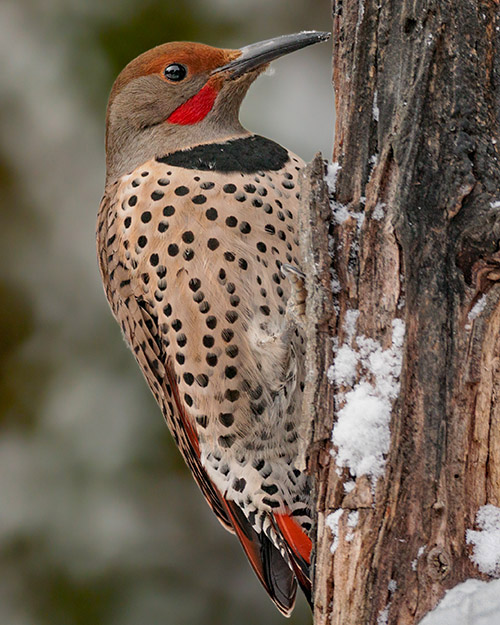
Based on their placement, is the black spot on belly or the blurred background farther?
the blurred background

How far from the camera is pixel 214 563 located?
165 inches

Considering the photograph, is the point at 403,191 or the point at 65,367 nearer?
the point at 403,191

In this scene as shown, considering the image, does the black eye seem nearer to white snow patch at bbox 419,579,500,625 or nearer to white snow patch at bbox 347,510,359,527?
white snow patch at bbox 347,510,359,527

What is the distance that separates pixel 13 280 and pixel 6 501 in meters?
1.12

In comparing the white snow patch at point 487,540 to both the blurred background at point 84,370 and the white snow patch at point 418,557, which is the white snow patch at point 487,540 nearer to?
the white snow patch at point 418,557

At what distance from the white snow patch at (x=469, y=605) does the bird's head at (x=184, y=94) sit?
1.78 metres

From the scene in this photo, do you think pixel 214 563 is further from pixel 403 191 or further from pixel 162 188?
pixel 403 191

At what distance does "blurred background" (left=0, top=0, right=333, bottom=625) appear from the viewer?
4.09m

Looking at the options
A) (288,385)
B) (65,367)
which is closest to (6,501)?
(65,367)

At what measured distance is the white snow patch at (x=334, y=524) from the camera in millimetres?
1622

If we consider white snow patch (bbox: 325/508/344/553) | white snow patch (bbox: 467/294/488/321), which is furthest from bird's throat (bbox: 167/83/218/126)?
white snow patch (bbox: 325/508/344/553)

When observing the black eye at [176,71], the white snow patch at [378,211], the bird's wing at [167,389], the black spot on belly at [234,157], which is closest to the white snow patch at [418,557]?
the white snow patch at [378,211]

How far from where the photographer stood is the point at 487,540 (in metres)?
1.58

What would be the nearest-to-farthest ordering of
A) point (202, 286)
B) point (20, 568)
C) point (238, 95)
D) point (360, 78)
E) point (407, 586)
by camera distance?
point (407, 586) → point (360, 78) → point (202, 286) → point (238, 95) → point (20, 568)
